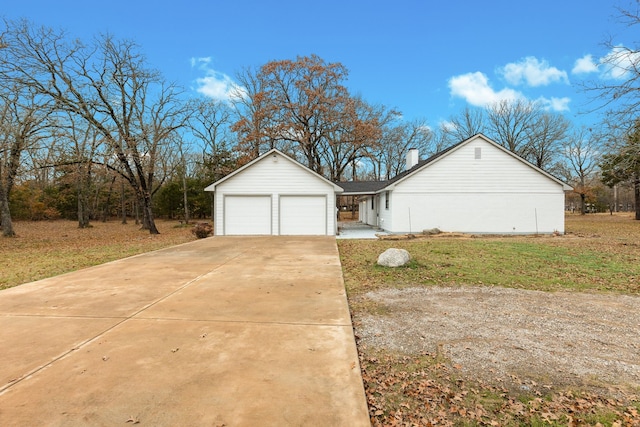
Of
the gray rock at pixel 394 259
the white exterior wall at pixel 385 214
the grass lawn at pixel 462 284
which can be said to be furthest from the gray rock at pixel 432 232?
the gray rock at pixel 394 259

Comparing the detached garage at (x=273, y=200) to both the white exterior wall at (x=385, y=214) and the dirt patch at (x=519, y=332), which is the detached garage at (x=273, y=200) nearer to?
the white exterior wall at (x=385, y=214)

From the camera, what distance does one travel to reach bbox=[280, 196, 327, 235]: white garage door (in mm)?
16859

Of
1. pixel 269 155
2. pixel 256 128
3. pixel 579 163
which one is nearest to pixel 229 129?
pixel 256 128

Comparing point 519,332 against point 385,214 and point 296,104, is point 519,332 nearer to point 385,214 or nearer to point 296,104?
point 385,214

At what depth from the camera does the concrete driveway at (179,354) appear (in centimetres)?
241

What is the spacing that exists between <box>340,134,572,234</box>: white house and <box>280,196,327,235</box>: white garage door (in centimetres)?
369

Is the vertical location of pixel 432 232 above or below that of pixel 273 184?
below

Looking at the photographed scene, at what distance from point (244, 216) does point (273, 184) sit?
85.0 inches

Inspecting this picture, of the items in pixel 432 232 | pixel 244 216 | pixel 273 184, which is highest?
pixel 273 184

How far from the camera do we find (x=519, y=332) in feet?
13.3

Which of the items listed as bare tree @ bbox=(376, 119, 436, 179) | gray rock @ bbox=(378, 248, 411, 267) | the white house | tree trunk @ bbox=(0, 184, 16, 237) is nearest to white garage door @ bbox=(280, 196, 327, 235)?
the white house

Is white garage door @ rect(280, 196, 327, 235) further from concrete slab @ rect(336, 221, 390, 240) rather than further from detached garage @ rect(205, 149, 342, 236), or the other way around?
concrete slab @ rect(336, 221, 390, 240)

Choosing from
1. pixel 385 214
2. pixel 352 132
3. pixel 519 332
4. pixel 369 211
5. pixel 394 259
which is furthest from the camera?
pixel 352 132

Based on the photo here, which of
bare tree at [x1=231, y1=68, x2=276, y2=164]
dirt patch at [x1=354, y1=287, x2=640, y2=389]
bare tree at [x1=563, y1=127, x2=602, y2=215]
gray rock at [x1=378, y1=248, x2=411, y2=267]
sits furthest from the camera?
bare tree at [x1=563, y1=127, x2=602, y2=215]
